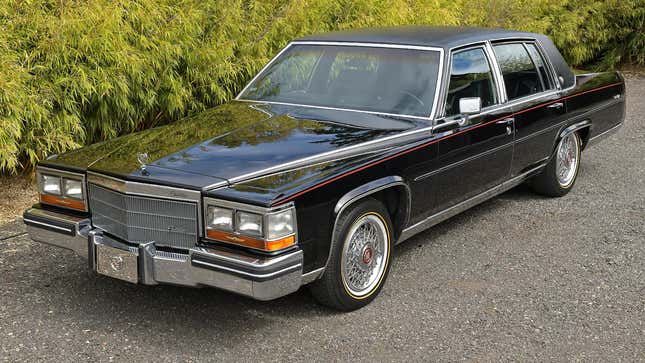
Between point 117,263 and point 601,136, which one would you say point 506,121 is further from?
point 117,263

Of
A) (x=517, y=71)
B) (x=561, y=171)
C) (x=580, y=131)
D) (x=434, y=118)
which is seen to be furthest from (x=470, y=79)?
(x=580, y=131)

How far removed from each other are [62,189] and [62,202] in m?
0.08

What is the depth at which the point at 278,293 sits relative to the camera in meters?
3.76

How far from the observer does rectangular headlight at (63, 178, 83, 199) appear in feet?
14.1

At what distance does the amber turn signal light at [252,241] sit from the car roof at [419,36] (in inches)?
80.8

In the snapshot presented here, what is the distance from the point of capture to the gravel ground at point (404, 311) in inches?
154

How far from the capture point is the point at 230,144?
438 centimetres

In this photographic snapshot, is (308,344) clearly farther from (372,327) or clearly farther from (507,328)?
(507,328)

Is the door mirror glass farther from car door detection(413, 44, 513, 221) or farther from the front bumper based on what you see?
the front bumper

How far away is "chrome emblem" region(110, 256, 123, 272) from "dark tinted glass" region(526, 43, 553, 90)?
3800mm

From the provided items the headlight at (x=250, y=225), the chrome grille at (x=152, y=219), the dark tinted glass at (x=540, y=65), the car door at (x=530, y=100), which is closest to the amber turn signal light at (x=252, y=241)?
the headlight at (x=250, y=225)

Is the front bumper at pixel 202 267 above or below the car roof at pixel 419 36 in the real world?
below

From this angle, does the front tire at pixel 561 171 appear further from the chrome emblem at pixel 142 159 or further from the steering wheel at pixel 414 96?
the chrome emblem at pixel 142 159

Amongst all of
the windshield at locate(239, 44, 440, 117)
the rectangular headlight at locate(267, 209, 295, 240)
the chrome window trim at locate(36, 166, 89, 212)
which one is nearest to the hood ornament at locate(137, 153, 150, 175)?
the chrome window trim at locate(36, 166, 89, 212)
